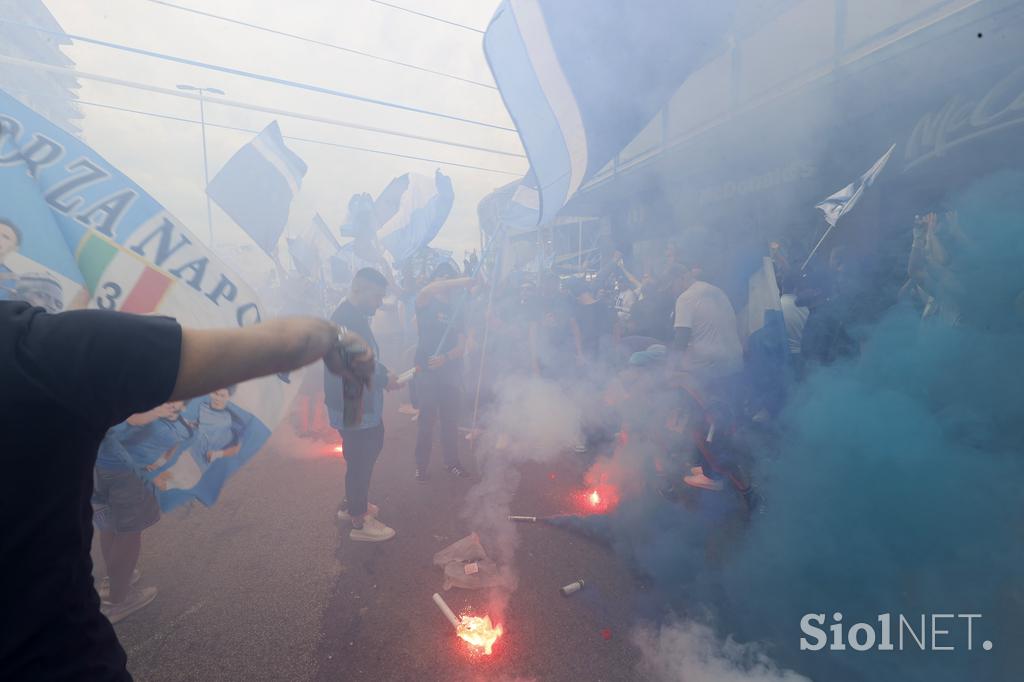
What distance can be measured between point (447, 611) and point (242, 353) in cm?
254

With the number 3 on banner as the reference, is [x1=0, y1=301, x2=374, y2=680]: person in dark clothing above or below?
below

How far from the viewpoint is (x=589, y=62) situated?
13.2 feet

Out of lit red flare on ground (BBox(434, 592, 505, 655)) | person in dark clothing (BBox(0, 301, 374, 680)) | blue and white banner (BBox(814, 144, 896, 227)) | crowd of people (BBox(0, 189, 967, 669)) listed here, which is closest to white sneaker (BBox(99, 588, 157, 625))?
crowd of people (BBox(0, 189, 967, 669))

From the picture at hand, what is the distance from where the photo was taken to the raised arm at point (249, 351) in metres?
1.13

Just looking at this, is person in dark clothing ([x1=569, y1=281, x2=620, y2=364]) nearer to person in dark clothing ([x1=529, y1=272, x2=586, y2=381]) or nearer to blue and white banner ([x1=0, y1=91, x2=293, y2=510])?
person in dark clothing ([x1=529, y1=272, x2=586, y2=381])

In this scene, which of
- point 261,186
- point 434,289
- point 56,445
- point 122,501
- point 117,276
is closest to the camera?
point 56,445

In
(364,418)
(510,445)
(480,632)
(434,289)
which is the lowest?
(480,632)

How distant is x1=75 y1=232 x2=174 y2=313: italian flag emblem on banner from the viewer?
8.70ft

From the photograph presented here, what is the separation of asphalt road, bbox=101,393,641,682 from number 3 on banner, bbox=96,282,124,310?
7.21 feet

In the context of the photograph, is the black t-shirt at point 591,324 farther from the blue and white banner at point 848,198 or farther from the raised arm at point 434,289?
the blue and white banner at point 848,198

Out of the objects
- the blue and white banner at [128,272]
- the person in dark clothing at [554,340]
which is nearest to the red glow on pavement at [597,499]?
the person in dark clothing at [554,340]

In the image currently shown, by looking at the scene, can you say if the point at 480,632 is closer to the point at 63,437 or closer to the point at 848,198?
the point at 63,437

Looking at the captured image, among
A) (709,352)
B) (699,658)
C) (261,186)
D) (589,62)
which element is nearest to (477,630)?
(699,658)

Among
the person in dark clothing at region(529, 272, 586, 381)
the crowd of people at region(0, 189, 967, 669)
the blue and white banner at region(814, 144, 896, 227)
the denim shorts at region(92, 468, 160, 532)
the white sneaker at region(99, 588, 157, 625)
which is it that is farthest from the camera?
the person in dark clothing at region(529, 272, 586, 381)
